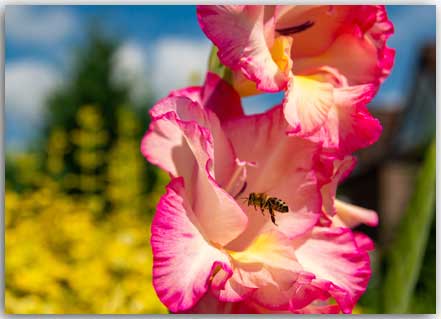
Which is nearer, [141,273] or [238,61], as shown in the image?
[238,61]

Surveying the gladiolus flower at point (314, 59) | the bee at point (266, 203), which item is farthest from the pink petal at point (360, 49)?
the bee at point (266, 203)

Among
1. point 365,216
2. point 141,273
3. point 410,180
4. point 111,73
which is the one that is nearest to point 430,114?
point 410,180

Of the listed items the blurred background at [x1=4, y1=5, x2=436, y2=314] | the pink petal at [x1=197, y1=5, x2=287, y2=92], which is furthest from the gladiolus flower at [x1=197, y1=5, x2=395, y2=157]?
the blurred background at [x1=4, y1=5, x2=436, y2=314]

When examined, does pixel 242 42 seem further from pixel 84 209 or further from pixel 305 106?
pixel 84 209

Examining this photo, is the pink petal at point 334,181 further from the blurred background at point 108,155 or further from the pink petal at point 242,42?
the blurred background at point 108,155

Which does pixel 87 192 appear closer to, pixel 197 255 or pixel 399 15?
pixel 399 15

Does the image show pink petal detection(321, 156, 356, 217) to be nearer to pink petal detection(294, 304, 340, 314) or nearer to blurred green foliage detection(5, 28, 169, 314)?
pink petal detection(294, 304, 340, 314)

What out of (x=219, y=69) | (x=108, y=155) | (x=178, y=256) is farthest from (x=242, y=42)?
(x=108, y=155)
